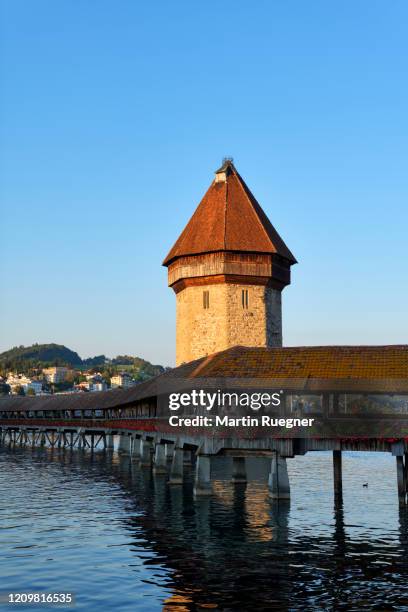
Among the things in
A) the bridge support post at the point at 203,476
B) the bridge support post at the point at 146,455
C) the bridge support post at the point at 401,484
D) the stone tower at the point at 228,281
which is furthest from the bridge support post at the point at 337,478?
the stone tower at the point at 228,281

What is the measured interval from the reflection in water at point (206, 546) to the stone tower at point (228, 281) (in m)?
15.4

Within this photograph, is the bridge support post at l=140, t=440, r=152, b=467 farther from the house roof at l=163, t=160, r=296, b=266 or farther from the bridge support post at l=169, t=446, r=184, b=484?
the house roof at l=163, t=160, r=296, b=266

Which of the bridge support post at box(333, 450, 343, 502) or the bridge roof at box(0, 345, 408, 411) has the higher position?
the bridge roof at box(0, 345, 408, 411)

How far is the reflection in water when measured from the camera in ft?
43.3

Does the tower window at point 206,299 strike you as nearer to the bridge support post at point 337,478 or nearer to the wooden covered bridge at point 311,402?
the wooden covered bridge at point 311,402

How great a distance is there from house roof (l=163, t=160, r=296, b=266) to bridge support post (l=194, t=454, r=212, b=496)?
2216 centimetres

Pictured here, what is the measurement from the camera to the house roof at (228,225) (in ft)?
153

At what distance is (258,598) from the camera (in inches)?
503

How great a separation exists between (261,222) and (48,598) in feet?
123

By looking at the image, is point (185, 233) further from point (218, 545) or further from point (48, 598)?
point (48, 598)

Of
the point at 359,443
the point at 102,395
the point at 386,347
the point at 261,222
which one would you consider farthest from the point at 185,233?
the point at 359,443

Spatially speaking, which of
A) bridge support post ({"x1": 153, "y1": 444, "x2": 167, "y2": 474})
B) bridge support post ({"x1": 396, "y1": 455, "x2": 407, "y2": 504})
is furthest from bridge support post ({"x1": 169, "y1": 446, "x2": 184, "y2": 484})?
bridge support post ({"x1": 396, "y1": 455, "x2": 407, "y2": 504})

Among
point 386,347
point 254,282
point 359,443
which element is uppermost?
point 254,282

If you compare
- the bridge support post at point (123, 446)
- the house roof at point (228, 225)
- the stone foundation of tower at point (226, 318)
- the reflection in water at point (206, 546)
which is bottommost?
the reflection in water at point (206, 546)
